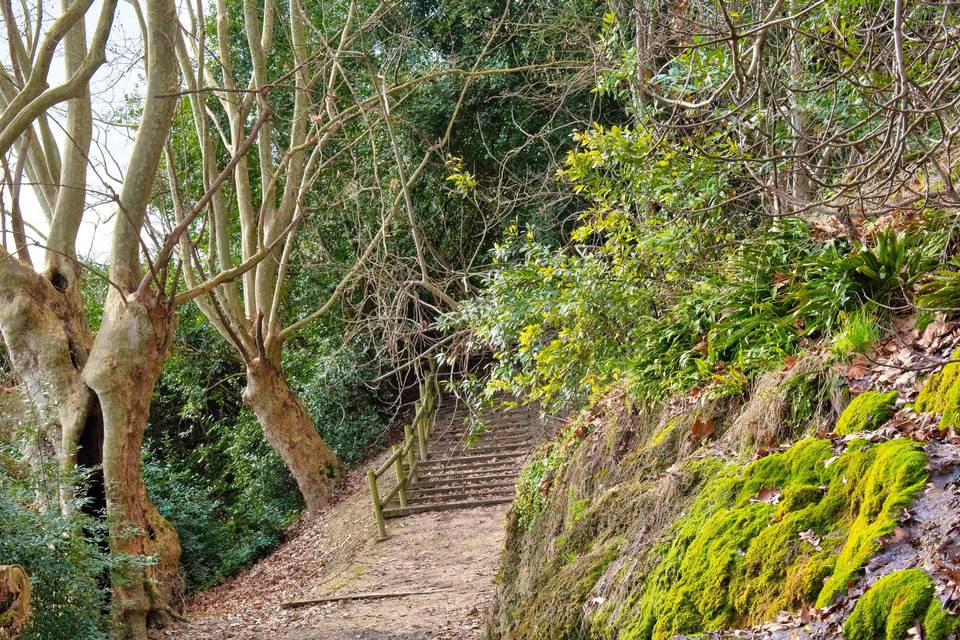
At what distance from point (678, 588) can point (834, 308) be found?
1916 millimetres

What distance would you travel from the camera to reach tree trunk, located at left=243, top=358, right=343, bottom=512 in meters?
16.0

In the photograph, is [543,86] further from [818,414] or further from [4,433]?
[818,414]

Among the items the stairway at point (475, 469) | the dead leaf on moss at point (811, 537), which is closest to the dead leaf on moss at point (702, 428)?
the dead leaf on moss at point (811, 537)

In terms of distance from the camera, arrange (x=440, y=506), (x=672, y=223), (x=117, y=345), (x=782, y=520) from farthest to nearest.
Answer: (x=440, y=506) < (x=117, y=345) < (x=672, y=223) < (x=782, y=520)

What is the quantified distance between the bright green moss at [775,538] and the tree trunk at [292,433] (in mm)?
12814

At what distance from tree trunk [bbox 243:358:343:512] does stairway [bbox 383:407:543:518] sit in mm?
2108

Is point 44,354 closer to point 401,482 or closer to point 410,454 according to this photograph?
point 401,482

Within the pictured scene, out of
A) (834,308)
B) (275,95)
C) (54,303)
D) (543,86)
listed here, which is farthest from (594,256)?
(275,95)

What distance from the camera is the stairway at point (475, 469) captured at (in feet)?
49.8

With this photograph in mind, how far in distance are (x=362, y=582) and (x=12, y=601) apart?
678 cm

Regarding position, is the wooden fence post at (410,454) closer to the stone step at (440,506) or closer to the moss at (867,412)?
the stone step at (440,506)

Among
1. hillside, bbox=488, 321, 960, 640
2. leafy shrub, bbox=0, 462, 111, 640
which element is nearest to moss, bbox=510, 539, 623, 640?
hillside, bbox=488, 321, 960, 640

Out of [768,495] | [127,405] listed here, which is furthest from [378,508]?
[768,495]

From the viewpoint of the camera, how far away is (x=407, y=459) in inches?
658
